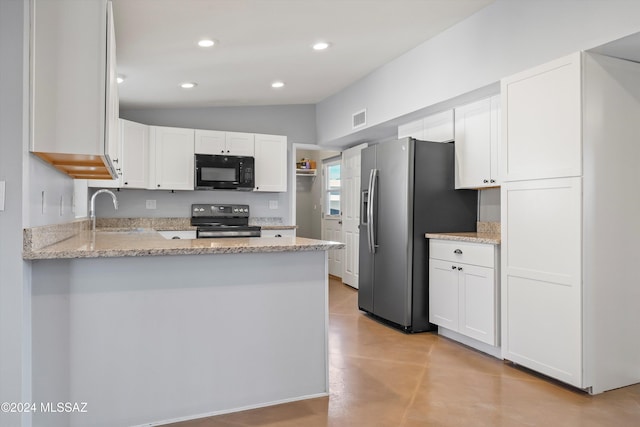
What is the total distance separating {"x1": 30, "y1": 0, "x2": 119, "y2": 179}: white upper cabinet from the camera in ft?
6.22

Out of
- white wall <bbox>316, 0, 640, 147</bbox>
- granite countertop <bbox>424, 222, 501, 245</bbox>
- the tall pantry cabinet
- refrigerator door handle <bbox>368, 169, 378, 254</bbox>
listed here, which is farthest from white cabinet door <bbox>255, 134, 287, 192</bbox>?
the tall pantry cabinet

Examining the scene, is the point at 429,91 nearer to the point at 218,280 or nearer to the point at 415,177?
the point at 415,177

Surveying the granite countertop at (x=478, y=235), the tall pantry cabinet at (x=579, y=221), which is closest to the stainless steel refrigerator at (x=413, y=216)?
the granite countertop at (x=478, y=235)

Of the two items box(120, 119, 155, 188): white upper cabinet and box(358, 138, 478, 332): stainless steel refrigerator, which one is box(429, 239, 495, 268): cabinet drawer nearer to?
box(358, 138, 478, 332): stainless steel refrigerator

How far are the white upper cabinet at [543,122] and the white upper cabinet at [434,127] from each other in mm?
912

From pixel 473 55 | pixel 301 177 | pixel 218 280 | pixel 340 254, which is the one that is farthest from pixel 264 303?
pixel 301 177

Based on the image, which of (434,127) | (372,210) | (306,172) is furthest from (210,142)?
(306,172)

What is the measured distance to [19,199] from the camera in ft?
5.93

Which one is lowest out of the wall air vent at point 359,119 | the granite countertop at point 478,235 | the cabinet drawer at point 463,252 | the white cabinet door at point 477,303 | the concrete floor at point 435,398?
the concrete floor at point 435,398

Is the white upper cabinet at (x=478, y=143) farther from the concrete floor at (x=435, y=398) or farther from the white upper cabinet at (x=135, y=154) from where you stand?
→ the white upper cabinet at (x=135, y=154)

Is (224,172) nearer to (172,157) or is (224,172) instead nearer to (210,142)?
(210,142)

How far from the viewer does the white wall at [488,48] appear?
8.35 ft

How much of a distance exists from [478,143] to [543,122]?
870mm

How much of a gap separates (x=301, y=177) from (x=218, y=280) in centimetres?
625
